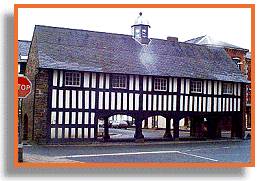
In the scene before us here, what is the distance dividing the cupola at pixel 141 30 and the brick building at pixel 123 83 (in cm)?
1

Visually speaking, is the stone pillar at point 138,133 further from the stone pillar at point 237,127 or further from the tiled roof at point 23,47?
the tiled roof at point 23,47

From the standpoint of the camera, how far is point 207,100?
5.88 m

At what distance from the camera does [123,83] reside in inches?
223

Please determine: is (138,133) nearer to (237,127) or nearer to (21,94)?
(237,127)

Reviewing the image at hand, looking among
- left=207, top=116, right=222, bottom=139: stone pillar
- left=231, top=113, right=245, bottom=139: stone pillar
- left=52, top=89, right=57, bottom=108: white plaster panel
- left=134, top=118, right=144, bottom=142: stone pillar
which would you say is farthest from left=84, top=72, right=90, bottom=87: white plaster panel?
left=231, top=113, right=245, bottom=139: stone pillar

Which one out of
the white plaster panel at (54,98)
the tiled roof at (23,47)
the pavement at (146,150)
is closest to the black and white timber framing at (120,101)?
the white plaster panel at (54,98)

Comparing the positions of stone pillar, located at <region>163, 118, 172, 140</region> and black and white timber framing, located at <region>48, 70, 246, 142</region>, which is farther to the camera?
stone pillar, located at <region>163, 118, 172, 140</region>

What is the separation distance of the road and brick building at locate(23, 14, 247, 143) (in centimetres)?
12

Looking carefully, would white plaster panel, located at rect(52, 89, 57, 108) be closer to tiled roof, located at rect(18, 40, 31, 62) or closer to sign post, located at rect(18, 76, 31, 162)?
sign post, located at rect(18, 76, 31, 162)

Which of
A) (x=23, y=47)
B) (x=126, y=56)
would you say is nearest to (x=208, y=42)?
(x=126, y=56)

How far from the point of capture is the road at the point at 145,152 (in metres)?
5.27

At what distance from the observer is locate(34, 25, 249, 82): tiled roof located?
18.2ft

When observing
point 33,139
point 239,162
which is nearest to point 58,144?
point 33,139

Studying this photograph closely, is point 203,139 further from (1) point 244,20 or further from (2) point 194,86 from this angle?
(1) point 244,20
